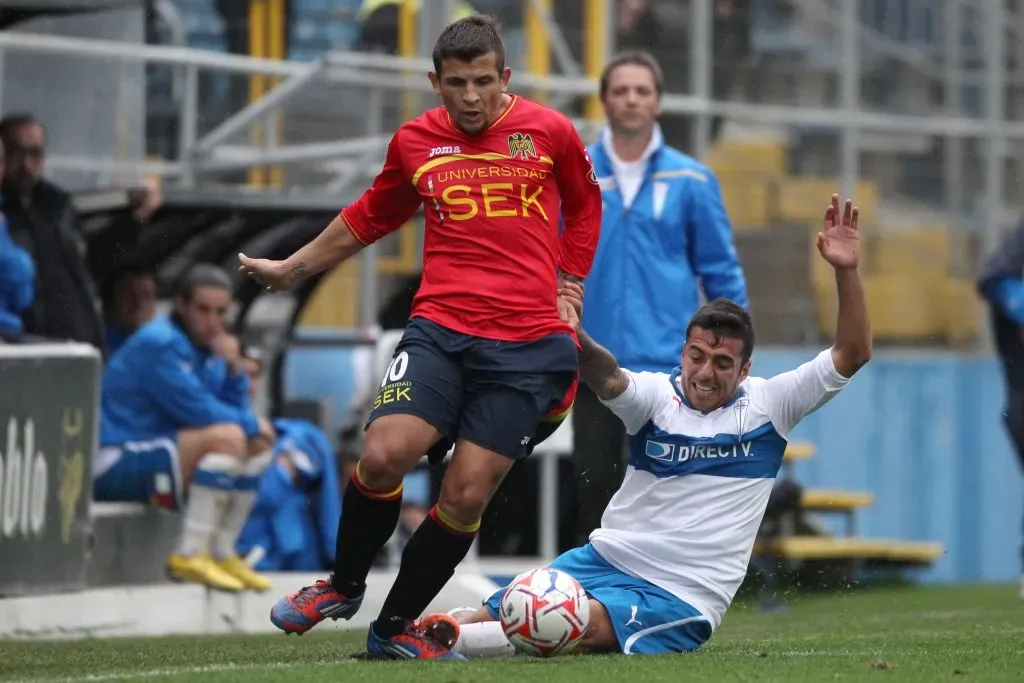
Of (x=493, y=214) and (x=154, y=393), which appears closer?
(x=493, y=214)

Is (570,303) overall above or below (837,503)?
above

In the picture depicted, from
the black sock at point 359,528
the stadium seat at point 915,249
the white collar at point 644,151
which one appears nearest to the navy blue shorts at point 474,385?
the black sock at point 359,528

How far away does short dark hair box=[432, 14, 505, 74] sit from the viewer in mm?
6715

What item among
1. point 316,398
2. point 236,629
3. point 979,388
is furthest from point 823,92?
point 236,629

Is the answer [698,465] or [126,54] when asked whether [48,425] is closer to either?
[126,54]

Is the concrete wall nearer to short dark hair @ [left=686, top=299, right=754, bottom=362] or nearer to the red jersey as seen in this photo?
the red jersey

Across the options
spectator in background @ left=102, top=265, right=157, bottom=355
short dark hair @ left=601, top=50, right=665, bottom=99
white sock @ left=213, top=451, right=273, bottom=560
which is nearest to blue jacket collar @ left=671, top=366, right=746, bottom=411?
short dark hair @ left=601, top=50, right=665, bottom=99

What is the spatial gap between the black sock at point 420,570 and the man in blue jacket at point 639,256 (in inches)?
80.4

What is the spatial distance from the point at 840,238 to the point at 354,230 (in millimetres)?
1605

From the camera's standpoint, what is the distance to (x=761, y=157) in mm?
15758

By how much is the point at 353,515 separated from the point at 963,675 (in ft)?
6.36

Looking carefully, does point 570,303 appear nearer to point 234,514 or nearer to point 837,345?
point 837,345

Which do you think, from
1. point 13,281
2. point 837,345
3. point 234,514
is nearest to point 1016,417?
point 234,514

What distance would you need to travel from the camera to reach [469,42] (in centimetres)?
671
